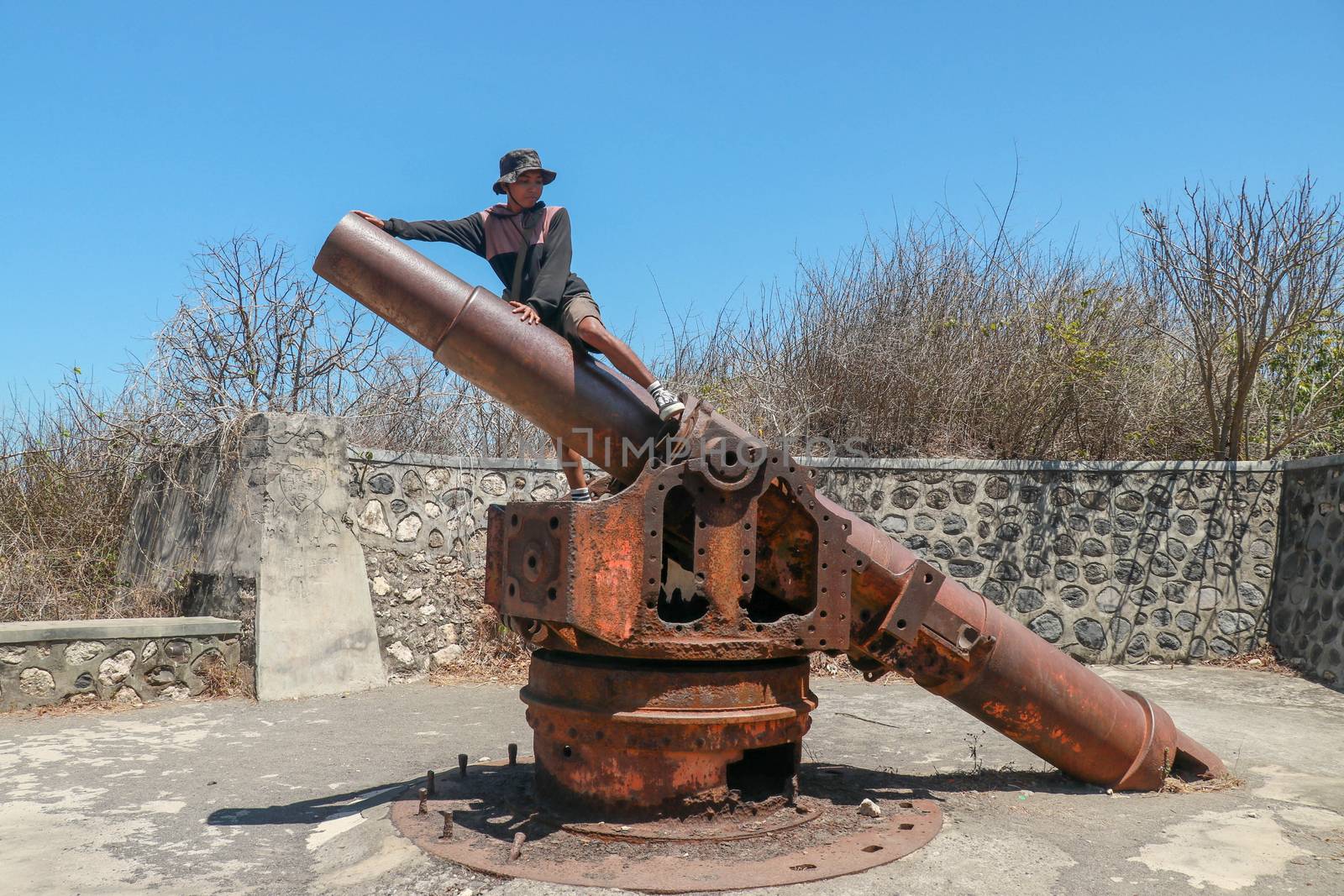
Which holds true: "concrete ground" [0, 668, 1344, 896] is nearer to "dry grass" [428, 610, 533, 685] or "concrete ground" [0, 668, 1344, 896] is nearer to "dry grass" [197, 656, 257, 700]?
"dry grass" [197, 656, 257, 700]

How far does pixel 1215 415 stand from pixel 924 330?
3.34 meters

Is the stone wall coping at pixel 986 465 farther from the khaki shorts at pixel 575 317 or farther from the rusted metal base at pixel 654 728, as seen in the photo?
the rusted metal base at pixel 654 728

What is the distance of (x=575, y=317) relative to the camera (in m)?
4.34

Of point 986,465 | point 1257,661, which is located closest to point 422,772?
point 986,465

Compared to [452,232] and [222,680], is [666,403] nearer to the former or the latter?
[452,232]

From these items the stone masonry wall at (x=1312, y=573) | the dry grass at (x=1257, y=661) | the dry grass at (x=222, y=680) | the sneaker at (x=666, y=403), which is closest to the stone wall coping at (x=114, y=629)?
the dry grass at (x=222, y=680)

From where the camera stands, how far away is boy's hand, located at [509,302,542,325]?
4191mm

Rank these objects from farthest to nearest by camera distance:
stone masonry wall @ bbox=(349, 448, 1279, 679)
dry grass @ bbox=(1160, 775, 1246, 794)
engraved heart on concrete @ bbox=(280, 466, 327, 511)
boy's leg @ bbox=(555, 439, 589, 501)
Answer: stone masonry wall @ bbox=(349, 448, 1279, 679), engraved heart on concrete @ bbox=(280, 466, 327, 511), dry grass @ bbox=(1160, 775, 1246, 794), boy's leg @ bbox=(555, 439, 589, 501)

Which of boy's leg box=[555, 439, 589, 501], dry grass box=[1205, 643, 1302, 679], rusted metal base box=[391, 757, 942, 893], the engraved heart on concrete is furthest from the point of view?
dry grass box=[1205, 643, 1302, 679]

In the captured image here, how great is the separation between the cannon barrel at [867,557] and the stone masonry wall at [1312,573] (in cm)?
481

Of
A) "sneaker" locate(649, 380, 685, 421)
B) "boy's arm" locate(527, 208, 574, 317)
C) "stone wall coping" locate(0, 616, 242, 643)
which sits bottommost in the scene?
"stone wall coping" locate(0, 616, 242, 643)

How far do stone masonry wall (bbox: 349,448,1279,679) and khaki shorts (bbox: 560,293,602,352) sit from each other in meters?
5.37

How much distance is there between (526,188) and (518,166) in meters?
0.11

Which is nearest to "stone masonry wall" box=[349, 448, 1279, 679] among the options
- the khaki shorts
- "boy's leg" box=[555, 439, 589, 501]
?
"boy's leg" box=[555, 439, 589, 501]
